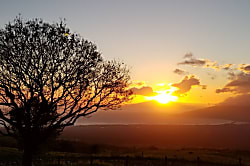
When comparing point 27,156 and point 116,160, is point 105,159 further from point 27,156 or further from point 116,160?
point 27,156

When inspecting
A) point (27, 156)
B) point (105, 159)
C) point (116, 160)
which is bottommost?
point (116, 160)

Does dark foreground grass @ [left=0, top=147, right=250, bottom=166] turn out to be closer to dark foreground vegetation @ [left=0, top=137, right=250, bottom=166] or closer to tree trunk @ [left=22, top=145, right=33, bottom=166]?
dark foreground vegetation @ [left=0, top=137, right=250, bottom=166]

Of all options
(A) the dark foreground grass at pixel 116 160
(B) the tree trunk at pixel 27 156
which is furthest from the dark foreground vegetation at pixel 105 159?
(B) the tree trunk at pixel 27 156

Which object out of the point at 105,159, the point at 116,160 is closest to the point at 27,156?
the point at 105,159

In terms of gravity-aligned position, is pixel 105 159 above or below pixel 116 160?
above

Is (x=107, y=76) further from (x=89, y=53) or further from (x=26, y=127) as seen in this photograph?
(x=26, y=127)

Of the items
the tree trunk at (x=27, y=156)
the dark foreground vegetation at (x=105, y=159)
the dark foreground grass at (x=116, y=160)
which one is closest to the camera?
the tree trunk at (x=27, y=156)

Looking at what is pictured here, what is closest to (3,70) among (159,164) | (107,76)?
(107,76)

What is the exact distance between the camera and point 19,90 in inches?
936

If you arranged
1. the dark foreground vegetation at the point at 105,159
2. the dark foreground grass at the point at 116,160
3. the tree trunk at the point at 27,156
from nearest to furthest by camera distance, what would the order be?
1. the tree trunk at the point at 27,156
2. the dark foreground grass at the point at 116,160
3. the dark foreground vegetation at the point at 105,159

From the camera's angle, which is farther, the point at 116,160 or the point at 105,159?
the point at 116,160

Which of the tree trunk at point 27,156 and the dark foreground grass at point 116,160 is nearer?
the tree trunk at point 27,156

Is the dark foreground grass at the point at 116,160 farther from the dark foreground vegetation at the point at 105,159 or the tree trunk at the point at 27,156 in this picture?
the tree trunk at the point at 27,156

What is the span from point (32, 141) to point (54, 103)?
429cm
